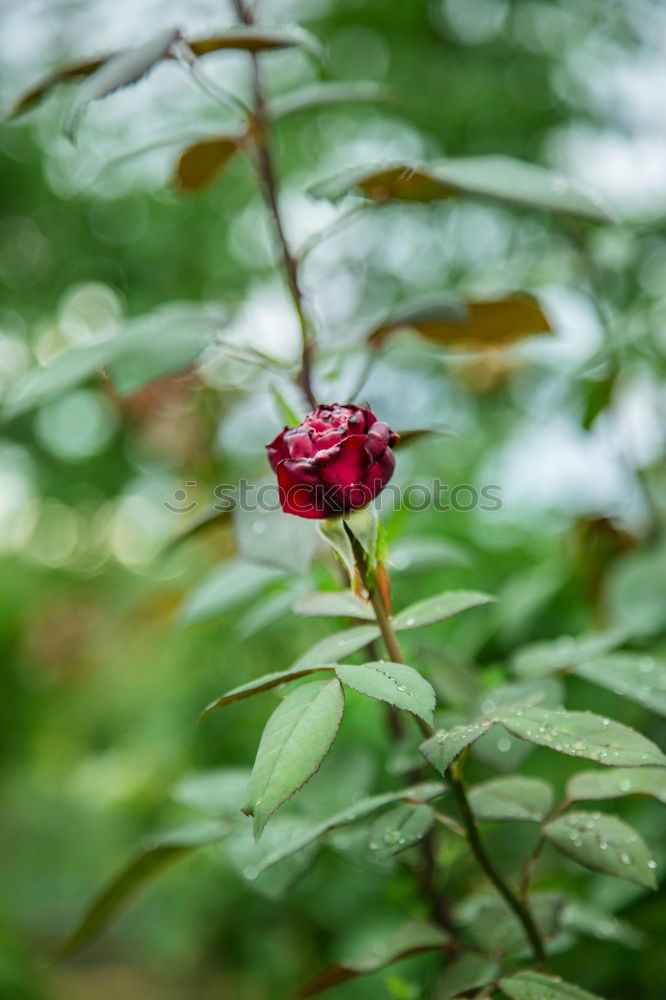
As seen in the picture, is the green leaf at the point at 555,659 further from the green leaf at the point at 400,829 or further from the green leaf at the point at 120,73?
the green leaf at the point at 120,73

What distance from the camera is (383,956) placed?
0.43m

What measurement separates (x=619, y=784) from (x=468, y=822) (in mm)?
97

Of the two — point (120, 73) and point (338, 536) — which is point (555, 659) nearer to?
point (338, 536)

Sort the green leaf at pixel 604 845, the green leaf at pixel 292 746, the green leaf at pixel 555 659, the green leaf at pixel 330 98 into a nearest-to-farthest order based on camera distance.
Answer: the green leaf at pixel 292 746 → the green leaf at pixel 604 845 → the green leaf at pixel 555 659 → the green leaf at pixel 330 98

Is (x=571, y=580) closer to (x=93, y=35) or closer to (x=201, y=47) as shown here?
(x=201, y=47)

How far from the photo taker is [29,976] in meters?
1.07

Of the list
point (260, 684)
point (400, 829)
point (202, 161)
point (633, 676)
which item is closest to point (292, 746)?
point (260, 684)

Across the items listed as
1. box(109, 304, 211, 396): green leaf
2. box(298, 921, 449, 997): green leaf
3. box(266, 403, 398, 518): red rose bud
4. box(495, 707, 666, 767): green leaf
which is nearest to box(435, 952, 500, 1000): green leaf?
box(298, 921, 449, 997): green leaf

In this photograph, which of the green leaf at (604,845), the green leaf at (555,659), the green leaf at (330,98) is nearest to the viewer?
the green leaf at (604,845)

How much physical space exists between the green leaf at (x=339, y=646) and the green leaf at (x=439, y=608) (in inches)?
0.7

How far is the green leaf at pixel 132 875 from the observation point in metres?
0.49

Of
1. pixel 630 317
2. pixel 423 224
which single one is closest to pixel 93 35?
pixel 423 224

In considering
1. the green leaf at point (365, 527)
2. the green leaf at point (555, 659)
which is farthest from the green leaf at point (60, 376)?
the green leaf at point (555, 659)

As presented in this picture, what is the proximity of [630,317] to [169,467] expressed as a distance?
92cm
